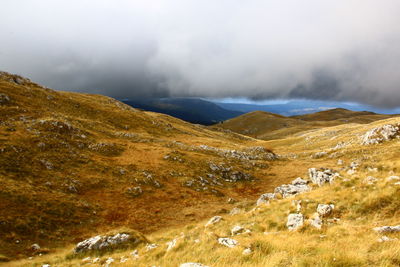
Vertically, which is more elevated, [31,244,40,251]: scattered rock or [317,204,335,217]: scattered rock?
[317,204,335,217]: scattered rock

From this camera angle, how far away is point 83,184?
109 ft

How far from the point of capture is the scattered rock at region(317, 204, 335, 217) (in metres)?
12.7

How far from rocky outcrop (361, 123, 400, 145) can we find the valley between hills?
0.35m

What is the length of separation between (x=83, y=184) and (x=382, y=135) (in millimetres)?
72458

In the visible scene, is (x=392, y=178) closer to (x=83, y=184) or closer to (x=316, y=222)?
(x=316, y=222)

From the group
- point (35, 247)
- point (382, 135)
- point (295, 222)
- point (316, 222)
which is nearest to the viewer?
point (316, 222)

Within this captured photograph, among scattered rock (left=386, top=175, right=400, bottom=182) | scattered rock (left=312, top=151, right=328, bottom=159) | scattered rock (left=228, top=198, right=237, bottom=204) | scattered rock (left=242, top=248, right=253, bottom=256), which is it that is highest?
scattered rock (left=386, top=175, right=400, bottom=182)

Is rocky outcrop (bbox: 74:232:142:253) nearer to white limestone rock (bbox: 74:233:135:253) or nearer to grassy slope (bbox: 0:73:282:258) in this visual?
white limestone rock (bbox: 74:233:135:253)

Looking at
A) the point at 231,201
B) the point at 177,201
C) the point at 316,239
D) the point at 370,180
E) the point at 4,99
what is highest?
the point at 4,99

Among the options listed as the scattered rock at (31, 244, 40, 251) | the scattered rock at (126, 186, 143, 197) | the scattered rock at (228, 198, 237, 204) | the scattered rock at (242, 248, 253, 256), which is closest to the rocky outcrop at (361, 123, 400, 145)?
the scattered rock at (228, 198, 237, 204)

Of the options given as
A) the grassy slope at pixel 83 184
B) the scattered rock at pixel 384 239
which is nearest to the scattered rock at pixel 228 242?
the scattered rock at pixel 384 239

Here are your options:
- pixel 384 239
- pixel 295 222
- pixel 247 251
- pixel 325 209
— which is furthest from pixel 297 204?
pixel 247 251

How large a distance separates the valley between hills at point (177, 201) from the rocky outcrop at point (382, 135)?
348 millimetres

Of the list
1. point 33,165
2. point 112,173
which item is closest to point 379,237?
point 112,173
